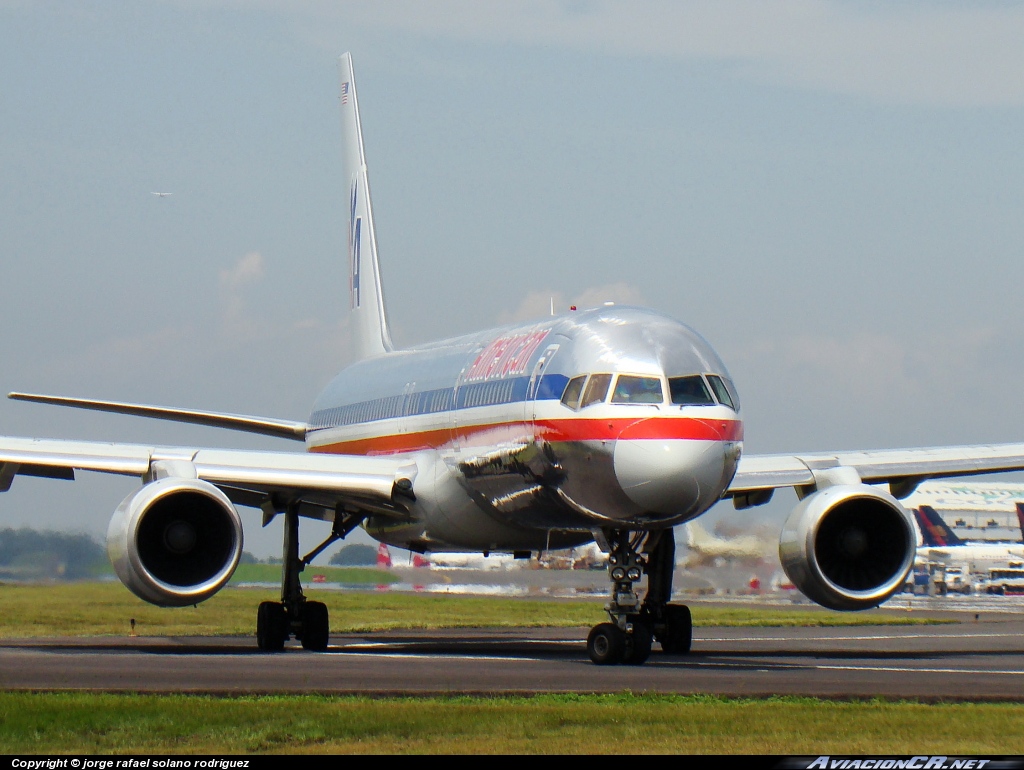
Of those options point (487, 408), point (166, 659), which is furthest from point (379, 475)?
point (166, 659)

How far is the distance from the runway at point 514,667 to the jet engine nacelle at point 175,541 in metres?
0.90

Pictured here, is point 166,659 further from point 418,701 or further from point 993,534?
point 993,534

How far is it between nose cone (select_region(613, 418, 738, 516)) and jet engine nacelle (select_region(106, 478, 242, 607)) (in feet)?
16.8

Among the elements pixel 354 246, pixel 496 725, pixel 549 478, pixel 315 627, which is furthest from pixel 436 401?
pixel 496 725

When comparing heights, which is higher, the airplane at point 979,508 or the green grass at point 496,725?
the airplane at point 979,508

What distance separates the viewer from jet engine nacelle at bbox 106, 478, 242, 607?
19.3 meters

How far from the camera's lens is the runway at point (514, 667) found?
49.2 feet

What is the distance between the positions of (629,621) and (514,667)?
1568 mm

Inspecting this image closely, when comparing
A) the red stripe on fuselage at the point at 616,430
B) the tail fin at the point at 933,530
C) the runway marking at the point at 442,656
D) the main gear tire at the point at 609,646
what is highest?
the tail fin at the point at 933,530

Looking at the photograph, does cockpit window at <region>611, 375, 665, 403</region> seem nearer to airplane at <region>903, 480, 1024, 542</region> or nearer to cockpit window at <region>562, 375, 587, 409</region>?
cockpit window at <region>562, 375, 587, 409</region>

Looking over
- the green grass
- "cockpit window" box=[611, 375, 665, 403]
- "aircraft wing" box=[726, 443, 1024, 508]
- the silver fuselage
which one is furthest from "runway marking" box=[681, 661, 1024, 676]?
the green grass

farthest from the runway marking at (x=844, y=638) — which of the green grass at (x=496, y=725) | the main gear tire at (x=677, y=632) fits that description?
the green grass at (x=496, y=725)

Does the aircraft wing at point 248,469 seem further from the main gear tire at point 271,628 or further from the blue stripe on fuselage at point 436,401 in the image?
the main gear tire at point 271,628

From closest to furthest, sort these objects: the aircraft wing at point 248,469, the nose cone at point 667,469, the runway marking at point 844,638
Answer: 1. the nose cone at point 667,469
2. the aircraft wing at point 248,469
3. the runway marking at point 844,638
